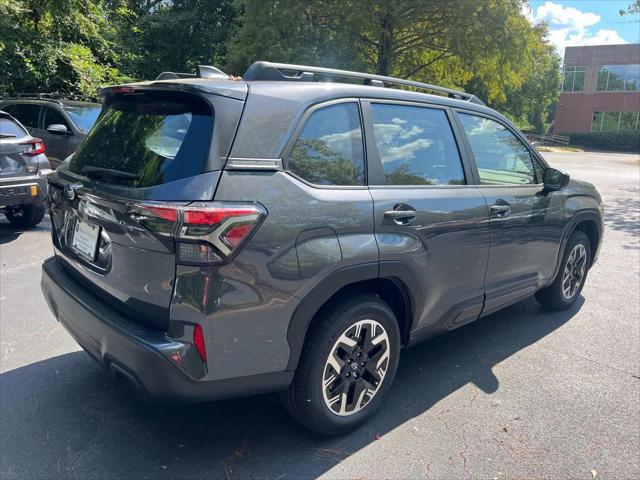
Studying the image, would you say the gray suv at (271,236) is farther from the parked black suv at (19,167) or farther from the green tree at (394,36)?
the green tree at (394,36)

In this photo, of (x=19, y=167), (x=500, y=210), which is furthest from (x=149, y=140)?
(x=19, y=167)

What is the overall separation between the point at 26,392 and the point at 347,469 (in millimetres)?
2015

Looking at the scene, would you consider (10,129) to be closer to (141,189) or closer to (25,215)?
(25,215)

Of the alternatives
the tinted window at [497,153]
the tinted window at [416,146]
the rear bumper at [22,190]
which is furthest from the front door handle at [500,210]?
the rear bumper at [22,190]

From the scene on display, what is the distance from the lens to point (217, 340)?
233 cm

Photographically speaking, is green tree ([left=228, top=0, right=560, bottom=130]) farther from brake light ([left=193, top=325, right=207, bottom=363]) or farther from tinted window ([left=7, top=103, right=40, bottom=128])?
A: brake light ([left=193, top=325, right=207, bottom=363])

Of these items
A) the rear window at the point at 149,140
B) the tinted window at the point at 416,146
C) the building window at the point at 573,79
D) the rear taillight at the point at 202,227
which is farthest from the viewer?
the building window at the point at 573,79

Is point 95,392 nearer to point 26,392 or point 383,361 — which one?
point 26,392

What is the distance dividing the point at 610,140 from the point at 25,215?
158ft

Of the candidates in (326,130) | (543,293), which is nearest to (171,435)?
(326,130)

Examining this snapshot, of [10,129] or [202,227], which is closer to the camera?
[202,227]

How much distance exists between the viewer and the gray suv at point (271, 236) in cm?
231

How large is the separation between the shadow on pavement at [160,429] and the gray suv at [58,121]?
6.12m

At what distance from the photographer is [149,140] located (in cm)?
266
